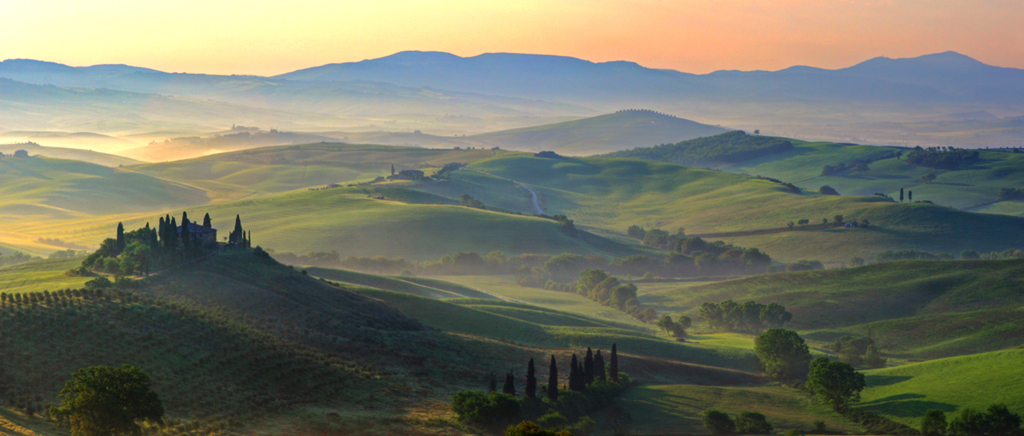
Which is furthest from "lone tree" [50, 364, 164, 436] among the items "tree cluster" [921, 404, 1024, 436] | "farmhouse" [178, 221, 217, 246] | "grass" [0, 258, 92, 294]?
"tree cluster" [921, 404, 1024, 436]

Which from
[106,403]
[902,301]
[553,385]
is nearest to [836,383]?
[553,385]

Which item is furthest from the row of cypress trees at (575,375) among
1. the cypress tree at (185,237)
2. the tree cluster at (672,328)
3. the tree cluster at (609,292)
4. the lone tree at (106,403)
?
the tree cluster at (609,292)

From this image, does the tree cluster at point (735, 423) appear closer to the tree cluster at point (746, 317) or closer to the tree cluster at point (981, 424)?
the tree cluster at point (981, 424)

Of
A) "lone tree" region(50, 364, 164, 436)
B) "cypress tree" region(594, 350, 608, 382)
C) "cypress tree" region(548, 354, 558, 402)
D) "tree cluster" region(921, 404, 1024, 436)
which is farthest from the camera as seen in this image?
"cypress tree" region(594, 350, 608, 382)

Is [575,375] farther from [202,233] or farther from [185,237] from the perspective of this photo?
[202,233]

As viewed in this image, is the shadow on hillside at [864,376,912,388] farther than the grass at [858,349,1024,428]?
Yes

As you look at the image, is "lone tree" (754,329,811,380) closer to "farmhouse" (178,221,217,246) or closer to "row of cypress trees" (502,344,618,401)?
"row of cypress trees" (502,344,618,401)

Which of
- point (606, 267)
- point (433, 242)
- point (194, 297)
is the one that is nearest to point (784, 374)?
point (194, 297)
